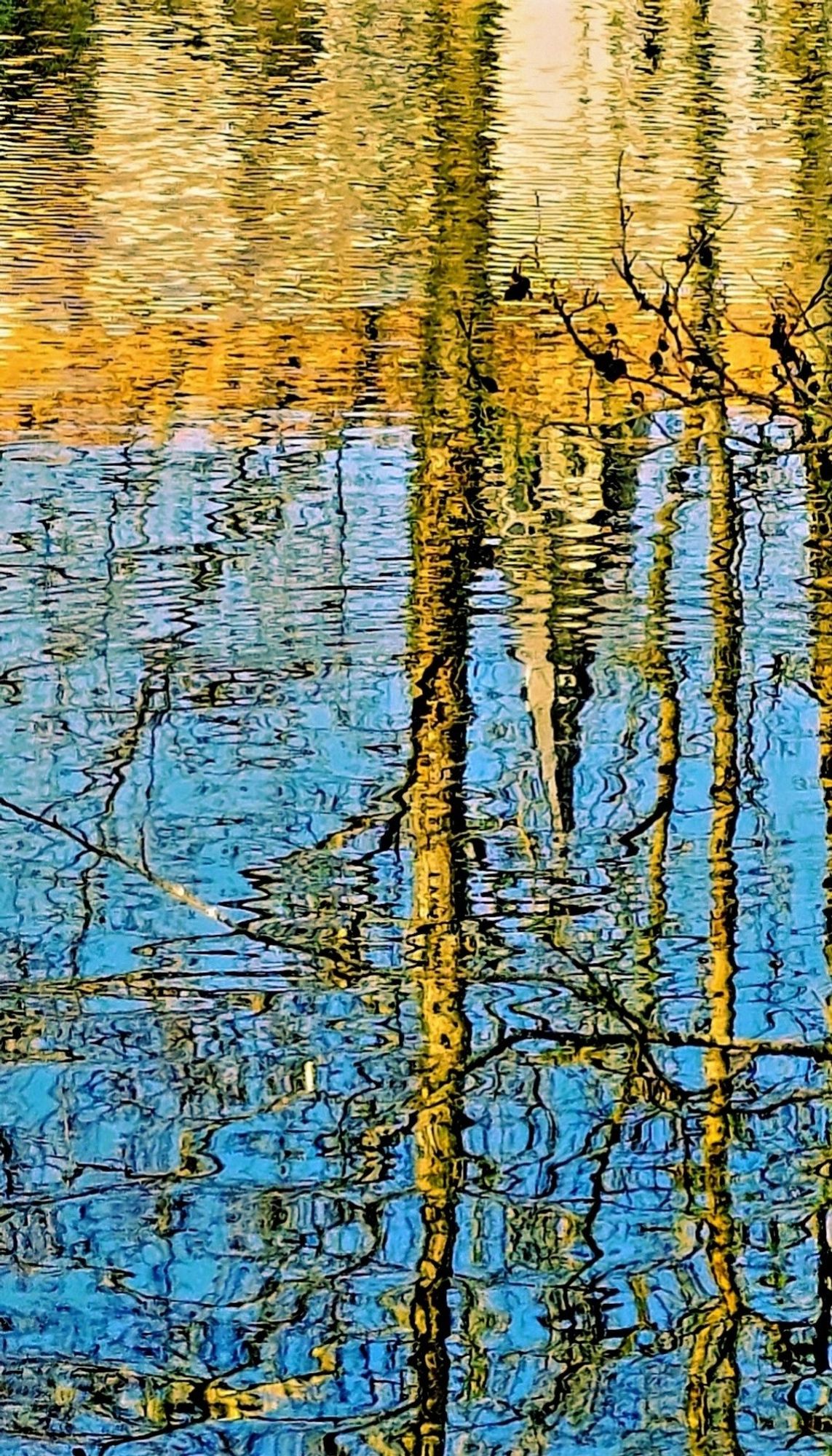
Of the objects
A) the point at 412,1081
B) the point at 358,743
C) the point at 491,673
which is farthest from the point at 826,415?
the point at 412,1081

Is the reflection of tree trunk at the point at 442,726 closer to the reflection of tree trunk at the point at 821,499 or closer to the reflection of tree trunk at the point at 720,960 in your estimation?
the reflection of tree trunk at the point at 720,960

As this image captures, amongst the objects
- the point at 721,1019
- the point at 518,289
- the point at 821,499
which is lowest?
the point at 721,1019

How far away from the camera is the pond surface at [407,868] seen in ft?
10.4

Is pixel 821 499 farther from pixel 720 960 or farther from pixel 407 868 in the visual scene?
pixel 720 960

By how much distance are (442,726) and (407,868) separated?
657 mm

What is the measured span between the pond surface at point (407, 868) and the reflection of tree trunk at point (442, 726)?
0.04ft

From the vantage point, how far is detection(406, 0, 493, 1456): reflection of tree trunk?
3281mm

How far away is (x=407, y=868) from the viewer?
14.3 feet

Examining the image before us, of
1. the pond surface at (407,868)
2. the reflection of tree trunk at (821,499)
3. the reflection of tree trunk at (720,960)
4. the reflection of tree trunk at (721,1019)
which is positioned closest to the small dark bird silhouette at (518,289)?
the pond surface at (407,868)

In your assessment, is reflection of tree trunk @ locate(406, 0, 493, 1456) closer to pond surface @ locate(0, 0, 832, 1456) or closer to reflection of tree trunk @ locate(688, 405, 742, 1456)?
pond surface @ locate(0, 0, 832, 1456)

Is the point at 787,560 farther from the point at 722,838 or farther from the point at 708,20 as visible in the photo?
the point at 708,20

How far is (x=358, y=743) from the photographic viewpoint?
16.0ft

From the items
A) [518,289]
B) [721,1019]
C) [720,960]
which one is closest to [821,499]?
[518,289]

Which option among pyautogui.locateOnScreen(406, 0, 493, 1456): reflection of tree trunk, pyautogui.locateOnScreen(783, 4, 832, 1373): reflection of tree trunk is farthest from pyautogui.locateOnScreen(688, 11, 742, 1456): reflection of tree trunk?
pyautogui.locateOnScreen(406, 0, 493, 1456): reflection of tree trunk
